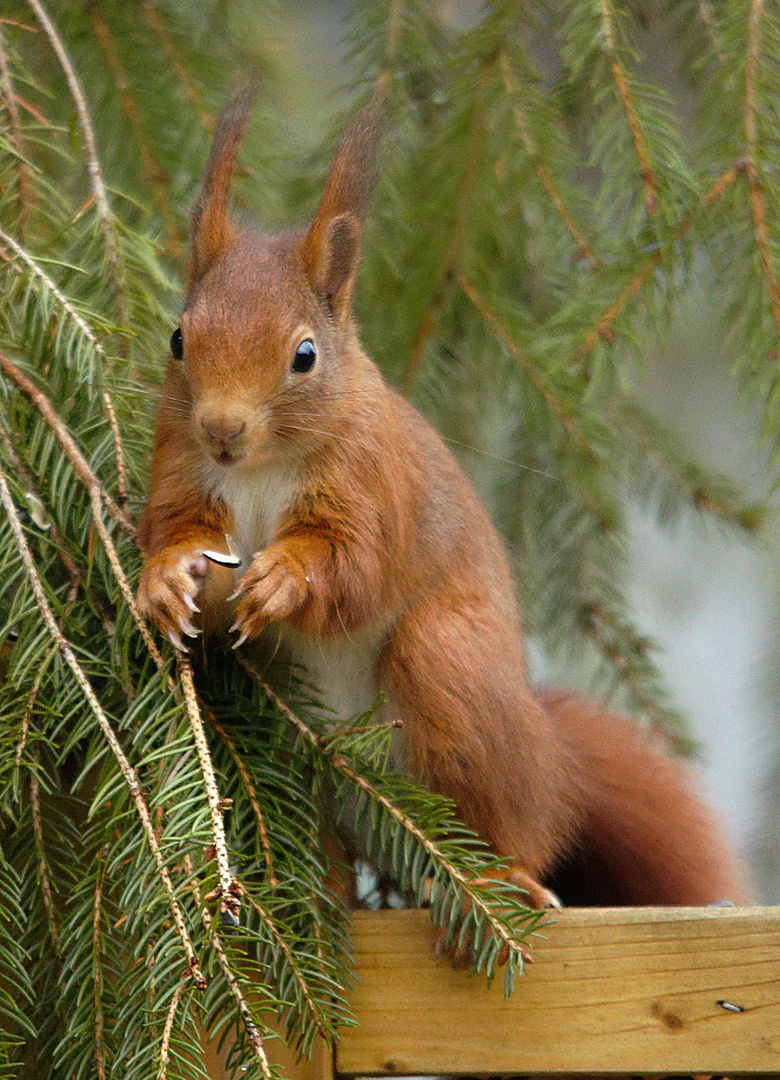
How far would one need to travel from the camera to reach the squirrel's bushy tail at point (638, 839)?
1.47 meters

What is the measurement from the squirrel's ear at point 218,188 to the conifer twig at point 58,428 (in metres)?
0.23

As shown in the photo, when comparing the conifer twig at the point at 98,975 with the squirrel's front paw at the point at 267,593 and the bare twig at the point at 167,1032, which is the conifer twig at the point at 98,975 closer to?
the bare twig at the point at 167,1032

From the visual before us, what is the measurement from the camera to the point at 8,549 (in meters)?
1.08

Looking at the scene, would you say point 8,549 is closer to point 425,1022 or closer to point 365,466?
point 365,466

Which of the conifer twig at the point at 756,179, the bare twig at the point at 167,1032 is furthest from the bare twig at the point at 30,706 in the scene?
the conifer twig at the point at 756,179

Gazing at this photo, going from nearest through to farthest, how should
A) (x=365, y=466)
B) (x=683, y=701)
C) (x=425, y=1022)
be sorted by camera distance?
(x=425, y=1022)
(x=365, y=466)
(x=683, y=701)

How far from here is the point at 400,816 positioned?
1.07 metres

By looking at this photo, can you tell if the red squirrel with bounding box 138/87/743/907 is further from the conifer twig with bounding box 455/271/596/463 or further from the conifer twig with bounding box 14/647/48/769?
the conifer twig with bounding box 455/271/596/463

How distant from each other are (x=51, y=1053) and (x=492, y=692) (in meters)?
0.53

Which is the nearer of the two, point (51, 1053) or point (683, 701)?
point (51, 1053)

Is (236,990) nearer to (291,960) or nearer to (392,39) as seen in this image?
(291,960)

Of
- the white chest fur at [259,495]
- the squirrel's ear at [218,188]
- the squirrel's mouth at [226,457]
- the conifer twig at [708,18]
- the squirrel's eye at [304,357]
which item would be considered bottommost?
the white chest fur at [259,495]

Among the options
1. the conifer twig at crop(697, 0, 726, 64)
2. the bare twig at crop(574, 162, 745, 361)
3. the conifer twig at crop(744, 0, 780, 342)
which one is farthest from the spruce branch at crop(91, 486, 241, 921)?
the conifer twig at crop(697, 0, 726, 64)

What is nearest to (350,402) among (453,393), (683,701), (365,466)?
(365,466)
